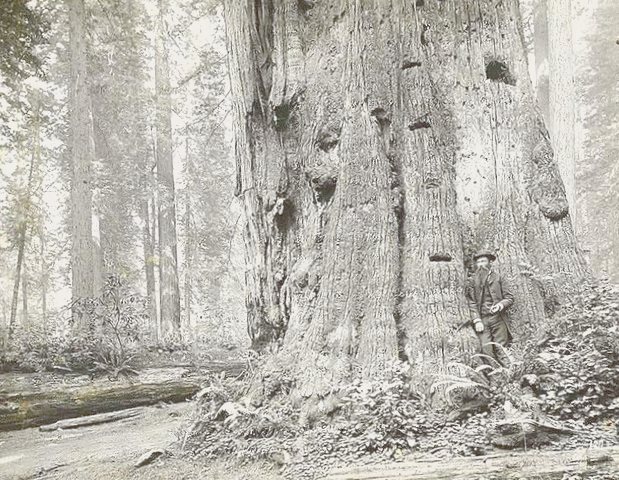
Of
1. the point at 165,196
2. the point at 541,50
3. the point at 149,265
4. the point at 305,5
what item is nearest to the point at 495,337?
the point at 305,5

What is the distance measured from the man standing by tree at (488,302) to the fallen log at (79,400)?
6.05 metres

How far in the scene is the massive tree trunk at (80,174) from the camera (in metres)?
12.6

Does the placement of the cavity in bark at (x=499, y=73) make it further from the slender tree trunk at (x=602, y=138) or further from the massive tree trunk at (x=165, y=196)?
the slender tree trunk at (x=602, y=138)

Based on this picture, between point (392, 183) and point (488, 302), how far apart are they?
1.62 metres

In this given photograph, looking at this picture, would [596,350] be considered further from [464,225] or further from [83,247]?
[83,247]

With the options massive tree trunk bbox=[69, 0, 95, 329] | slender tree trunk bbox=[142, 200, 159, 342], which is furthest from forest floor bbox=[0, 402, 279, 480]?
slender tree trunk bbox=[142, 200, 159, 342]

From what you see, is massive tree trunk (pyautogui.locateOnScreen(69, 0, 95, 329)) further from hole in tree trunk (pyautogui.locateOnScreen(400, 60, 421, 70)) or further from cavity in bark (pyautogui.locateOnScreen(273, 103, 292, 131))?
hole in tree trunk (pyautogui.locateOnScreen(400, 60, 421, 70))

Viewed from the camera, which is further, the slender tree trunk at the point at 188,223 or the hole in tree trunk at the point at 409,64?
the slender tree trunk at the point at 188,223

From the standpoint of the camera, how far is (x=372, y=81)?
5.94m

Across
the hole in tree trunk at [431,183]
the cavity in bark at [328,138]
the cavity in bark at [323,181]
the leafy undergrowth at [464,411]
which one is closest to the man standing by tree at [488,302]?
the leafy undergrowth at [464,411]

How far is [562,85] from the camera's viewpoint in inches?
491

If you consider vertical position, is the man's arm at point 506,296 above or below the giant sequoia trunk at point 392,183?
below

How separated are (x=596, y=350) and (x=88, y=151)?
491 inches

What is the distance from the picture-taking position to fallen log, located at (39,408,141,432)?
789 cm
